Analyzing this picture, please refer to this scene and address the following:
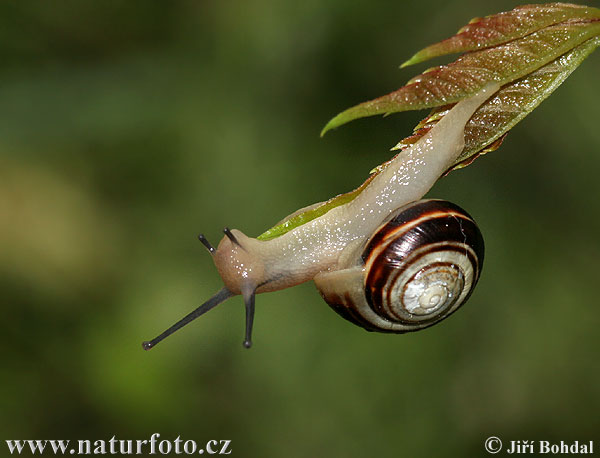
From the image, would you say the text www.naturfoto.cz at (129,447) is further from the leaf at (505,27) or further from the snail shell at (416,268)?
the leaf at (505,27)

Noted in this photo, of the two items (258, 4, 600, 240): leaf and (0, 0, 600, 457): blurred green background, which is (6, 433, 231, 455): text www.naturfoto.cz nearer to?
(0, 0, 600, 457): blurred green background

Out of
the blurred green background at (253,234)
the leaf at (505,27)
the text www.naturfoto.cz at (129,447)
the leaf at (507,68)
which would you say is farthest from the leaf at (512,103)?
the text www.naturfoto.cz at (129,447)

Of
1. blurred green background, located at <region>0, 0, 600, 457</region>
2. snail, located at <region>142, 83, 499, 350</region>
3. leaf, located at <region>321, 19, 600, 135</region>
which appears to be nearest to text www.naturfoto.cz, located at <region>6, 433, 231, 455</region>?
blurred green background, located at <region>0, 0, 600, 457</region>

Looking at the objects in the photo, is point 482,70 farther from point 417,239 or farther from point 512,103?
point 417,239

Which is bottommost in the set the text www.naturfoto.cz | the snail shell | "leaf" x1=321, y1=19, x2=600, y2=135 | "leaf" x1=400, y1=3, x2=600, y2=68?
the text www.naturfoto.cz

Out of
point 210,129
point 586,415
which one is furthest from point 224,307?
point 586,415

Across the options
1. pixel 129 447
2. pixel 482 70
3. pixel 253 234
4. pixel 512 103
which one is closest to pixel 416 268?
pixel 512 103
